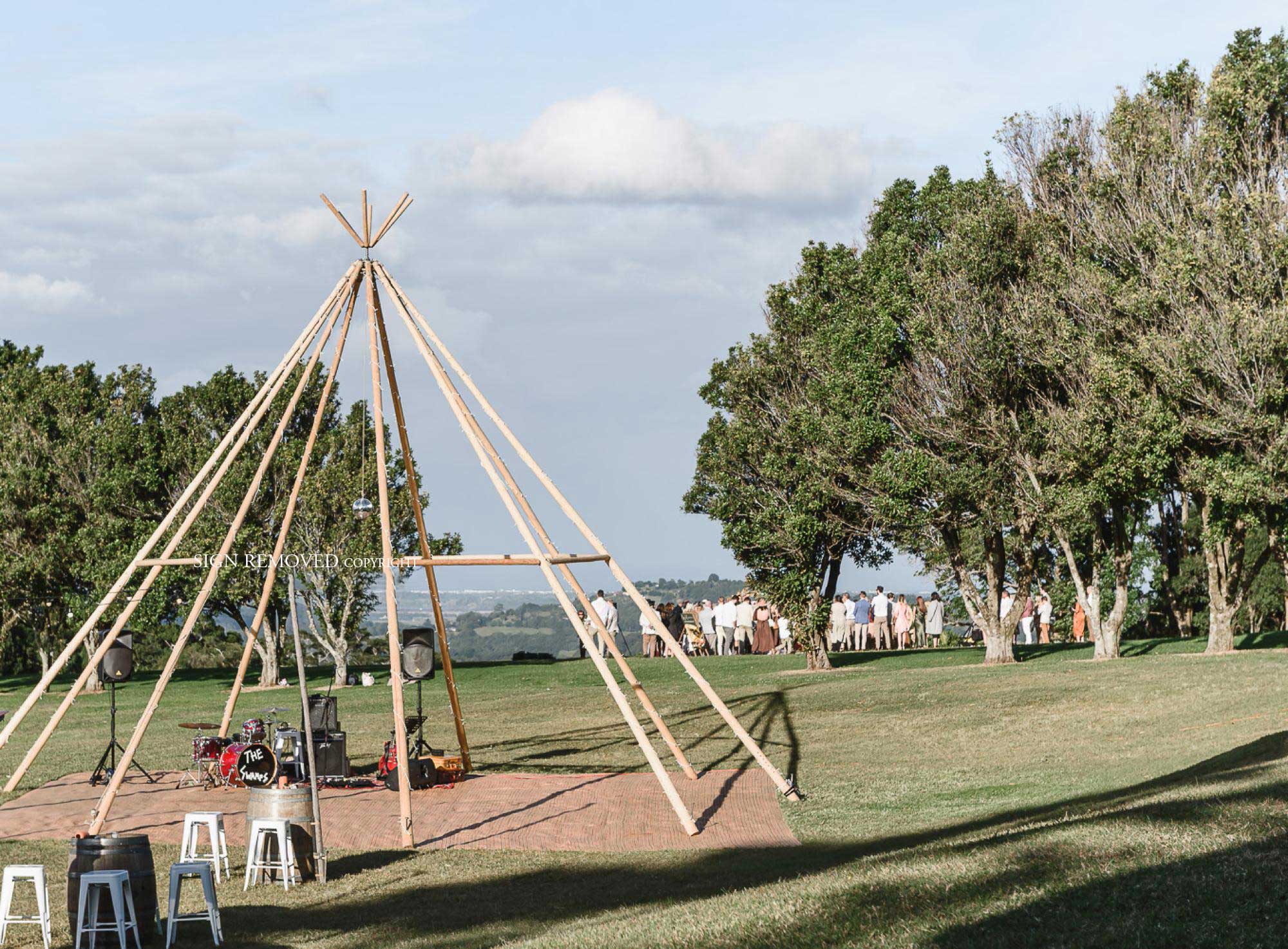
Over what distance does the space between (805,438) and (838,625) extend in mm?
10224

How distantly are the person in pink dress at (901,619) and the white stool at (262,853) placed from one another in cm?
2867

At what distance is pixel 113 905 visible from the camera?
1005 cm

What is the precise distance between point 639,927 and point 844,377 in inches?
849

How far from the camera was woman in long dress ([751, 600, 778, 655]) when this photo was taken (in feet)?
134

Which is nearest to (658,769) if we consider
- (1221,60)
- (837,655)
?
(1221,60)

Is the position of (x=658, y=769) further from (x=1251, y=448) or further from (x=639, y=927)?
(x=1251, y=448)

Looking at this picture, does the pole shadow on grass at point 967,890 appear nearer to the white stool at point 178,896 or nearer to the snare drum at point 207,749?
the white stool at point 178,896

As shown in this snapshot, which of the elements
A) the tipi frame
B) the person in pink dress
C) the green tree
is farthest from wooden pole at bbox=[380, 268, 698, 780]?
the person in pink dress

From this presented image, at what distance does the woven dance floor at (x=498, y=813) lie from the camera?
48.0 ft

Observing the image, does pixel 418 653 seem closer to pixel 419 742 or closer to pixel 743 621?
pixel 419 742

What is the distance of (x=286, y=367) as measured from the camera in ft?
60.1

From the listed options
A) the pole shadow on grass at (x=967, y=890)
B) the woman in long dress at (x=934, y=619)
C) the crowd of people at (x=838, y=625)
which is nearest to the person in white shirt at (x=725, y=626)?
the crowd of people at (x=838, y=625)

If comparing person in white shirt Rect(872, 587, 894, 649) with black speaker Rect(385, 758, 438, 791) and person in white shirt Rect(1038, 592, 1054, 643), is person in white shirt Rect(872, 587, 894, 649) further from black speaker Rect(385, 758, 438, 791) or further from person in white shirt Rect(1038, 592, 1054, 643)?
black speaker Rect(385, 758, 438, 791)

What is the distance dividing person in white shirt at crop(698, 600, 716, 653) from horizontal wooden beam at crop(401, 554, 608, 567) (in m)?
25.4
